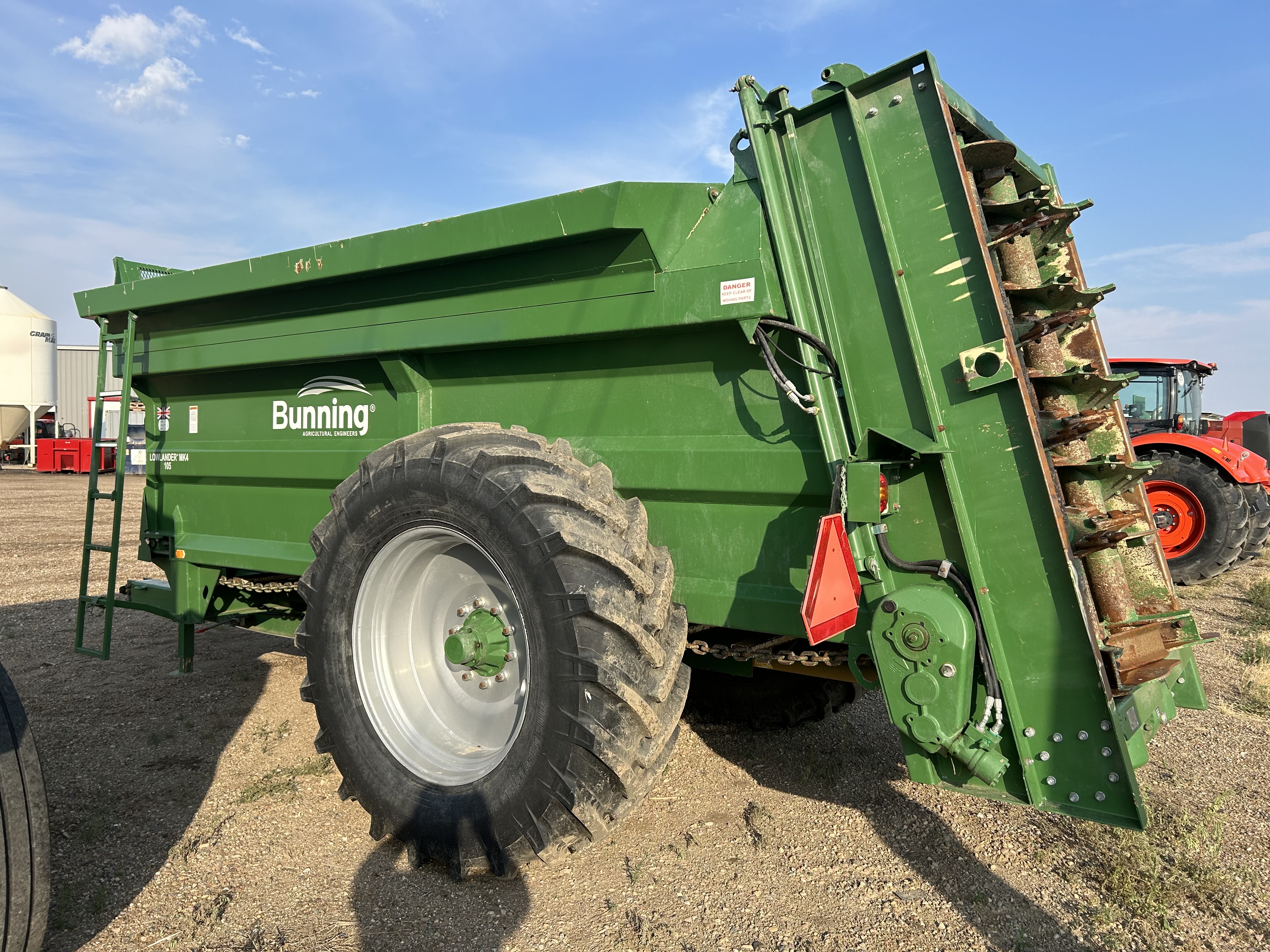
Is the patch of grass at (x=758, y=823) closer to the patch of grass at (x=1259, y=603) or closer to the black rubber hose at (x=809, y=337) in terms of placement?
the black rubber hose at (x=809, y=337)

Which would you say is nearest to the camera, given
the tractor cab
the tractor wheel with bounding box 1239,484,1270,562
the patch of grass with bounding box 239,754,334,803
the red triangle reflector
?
the red triangle reflector

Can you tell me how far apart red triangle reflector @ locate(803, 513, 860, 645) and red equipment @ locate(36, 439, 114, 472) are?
30647 mm

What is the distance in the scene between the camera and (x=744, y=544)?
2.80m

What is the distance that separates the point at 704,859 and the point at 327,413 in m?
2.53

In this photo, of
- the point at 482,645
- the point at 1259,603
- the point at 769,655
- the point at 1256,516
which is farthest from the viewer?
the point at 1256,516

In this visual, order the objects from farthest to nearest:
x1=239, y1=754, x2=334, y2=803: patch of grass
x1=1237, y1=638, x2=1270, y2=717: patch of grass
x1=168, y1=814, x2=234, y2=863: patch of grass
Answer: x1=1237, y1=638, x2=1270, y2=717: patch of grass
x1=239, y1=754, x2=334, y2=803: patch of grass
x1=168, y1=814, x2=234, y2=863: patch of grass

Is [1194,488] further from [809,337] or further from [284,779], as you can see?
[284,779]

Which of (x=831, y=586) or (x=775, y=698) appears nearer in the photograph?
(x=831, y=586)

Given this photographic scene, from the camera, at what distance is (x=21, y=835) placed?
219cm

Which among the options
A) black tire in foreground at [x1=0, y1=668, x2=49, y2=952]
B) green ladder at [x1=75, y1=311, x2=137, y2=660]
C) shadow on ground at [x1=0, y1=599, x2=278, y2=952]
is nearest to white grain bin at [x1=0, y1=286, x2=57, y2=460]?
shadow on ground at [x1=0, y1=599, x2=278, y2=952]

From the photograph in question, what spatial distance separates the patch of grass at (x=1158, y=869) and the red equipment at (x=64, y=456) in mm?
30919

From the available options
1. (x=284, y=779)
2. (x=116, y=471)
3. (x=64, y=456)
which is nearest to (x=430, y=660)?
(x=284, y=779)

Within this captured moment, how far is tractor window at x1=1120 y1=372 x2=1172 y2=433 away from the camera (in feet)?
32.6

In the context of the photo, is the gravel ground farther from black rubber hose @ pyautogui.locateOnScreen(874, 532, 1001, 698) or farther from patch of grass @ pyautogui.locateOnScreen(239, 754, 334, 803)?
black rubber hose @ pyautogui.locateOnScreen(874, 532, 1001, 698)
